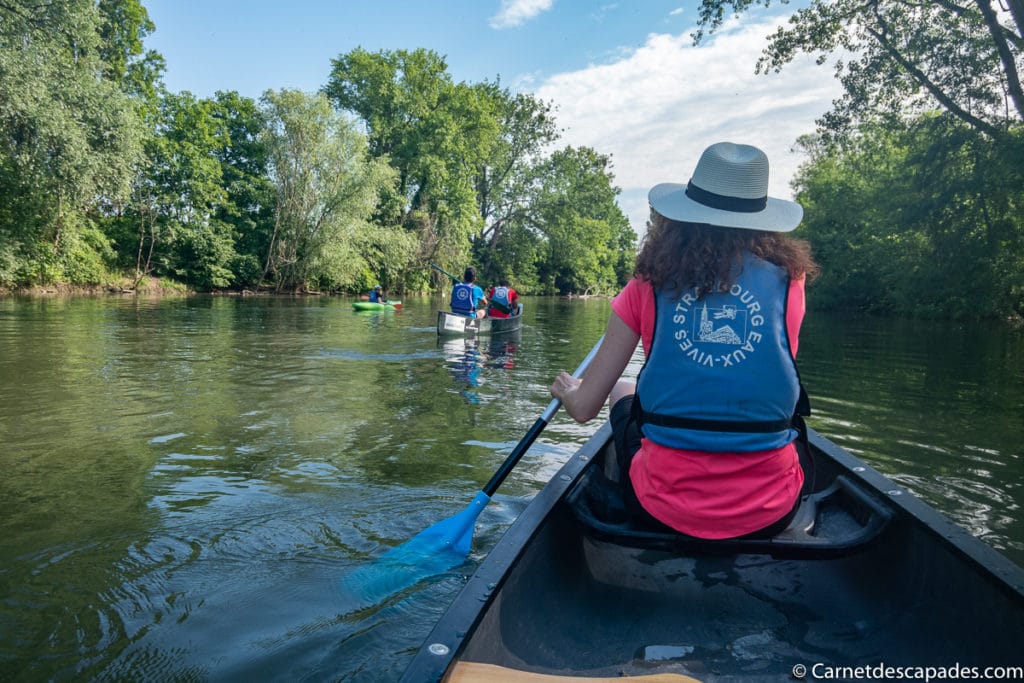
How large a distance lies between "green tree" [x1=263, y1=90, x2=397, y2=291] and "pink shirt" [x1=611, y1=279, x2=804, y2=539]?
30.0 m

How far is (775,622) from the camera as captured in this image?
214cm

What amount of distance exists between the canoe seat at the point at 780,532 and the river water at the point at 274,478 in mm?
780

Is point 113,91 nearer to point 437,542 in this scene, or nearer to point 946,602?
point 437,542

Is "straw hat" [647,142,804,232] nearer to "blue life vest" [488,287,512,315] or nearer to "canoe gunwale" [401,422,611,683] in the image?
"canoe gunwale" [401,422,611,683]

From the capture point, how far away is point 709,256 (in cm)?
198

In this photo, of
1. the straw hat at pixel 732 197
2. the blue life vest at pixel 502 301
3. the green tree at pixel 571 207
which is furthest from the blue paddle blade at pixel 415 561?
the green tree at pixel 571 207

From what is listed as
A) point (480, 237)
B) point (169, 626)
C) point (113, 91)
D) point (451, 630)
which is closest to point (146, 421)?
point (169, 626)

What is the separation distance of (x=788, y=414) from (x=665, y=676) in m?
0.88

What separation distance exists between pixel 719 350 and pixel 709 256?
284 millimetres

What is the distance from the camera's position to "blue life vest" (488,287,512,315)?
1432cm

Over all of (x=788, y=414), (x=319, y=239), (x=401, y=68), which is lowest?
(x=788, y=414)

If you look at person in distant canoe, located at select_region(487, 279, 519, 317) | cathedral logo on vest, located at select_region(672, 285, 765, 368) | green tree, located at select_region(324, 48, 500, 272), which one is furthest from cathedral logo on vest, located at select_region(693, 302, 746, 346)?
green tree, located at select_region(324, 48, 500, 272)

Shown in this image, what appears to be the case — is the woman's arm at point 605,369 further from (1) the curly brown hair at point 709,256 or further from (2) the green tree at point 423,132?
(2) the green tree at point 423,132

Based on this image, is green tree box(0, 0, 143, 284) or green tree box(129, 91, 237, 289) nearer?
green tree box(0, 0, 143, 284)
